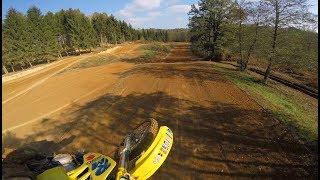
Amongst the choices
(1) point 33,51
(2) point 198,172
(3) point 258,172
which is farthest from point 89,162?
(1) point 33,51

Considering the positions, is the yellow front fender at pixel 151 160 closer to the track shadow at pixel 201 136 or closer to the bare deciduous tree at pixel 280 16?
the track shadow at pixel 201 136

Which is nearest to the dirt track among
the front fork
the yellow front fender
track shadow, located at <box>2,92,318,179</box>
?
track shadow, located at <box>2,92,318,179</box>

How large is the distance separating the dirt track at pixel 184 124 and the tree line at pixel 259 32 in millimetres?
6074

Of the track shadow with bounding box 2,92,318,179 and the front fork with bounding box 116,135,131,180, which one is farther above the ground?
the front fork with bounding box 116,135,131,180

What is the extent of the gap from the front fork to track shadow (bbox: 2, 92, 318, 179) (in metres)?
1.68

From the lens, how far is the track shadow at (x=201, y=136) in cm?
934

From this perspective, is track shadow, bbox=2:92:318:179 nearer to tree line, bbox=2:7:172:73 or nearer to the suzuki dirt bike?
the suzuki dirt bike

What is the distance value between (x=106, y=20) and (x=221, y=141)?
101 metres

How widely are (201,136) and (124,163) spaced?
199 inches

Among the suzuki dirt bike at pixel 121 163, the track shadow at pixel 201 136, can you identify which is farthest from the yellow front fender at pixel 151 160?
the track shadow at pixel 201 136

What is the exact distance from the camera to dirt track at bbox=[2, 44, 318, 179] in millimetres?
9562

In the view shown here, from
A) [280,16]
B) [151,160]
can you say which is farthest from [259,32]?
[151,160]

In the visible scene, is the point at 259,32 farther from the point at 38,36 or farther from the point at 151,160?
the point at 38,36

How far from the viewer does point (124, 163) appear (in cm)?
743
